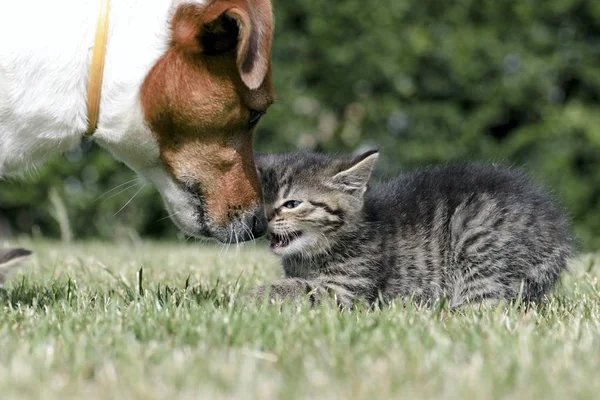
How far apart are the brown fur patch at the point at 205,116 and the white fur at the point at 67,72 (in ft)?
0.21

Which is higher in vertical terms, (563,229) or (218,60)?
(218,60)

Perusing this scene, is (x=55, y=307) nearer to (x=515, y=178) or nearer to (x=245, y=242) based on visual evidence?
(x=245, y=242)

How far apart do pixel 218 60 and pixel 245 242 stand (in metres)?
0.85

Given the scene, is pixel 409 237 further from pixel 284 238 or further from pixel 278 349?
pixel 278 349

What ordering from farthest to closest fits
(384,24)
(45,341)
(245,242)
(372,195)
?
(384,24) < (372,195) < (245,242) < (45,341)

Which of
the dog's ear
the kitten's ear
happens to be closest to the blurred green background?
the kitten's ear

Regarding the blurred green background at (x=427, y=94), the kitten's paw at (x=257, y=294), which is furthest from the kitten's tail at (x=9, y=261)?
the blurred green background at (x=427, y=94)

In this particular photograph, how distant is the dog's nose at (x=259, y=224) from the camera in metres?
3.74

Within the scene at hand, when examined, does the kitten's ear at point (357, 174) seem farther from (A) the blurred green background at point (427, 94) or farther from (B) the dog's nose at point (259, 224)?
(A) the blurred green background at point (427, 94)

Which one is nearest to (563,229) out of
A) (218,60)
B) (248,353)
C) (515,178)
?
(515,178)

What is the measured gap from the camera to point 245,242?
3818mm

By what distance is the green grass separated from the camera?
7.27 feet

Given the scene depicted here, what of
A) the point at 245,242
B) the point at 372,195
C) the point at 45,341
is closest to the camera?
the point at 45,341

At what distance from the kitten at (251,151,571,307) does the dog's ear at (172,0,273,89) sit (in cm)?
78
